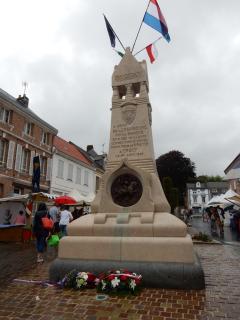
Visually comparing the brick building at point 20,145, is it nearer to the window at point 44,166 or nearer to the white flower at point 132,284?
the window at point 44,166

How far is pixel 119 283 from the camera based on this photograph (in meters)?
4.67

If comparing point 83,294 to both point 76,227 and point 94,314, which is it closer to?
point 94,314

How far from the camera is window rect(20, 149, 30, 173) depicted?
2217cm

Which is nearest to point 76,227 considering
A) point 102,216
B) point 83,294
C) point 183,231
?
point 102,216

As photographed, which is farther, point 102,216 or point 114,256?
point 102,216

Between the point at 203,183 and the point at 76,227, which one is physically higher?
the point at 203,183

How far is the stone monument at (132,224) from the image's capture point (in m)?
5.12

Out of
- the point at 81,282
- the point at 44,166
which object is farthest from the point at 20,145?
the point at 81,282

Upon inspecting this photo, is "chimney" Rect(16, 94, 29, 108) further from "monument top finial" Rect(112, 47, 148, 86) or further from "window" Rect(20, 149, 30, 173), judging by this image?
"monument top finial" Rect(112, 47, 148, 86)

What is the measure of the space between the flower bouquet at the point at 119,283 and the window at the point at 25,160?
740 inches

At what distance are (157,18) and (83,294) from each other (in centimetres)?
873

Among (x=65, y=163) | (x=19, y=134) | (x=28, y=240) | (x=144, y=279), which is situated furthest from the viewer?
(x=65, y=163)

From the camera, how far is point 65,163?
28.2 m

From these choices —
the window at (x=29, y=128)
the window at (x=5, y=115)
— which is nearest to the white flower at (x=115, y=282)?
the window at (x=5, y=115)
